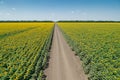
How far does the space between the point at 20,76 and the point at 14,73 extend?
41.0 inches

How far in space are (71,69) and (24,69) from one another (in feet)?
13.9

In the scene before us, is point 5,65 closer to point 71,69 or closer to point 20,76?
point 20,76

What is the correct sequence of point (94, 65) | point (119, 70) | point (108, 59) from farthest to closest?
point (108, 59)
point (94, 65)
point (119, 70)

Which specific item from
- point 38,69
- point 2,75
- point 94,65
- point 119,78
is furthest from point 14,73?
point 119,78

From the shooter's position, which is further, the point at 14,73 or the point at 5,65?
the point at 5,65

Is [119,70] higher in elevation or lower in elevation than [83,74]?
higher

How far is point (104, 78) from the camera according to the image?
1116cm

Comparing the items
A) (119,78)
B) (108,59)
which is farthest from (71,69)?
(119,78)

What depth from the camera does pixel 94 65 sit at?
13867mm

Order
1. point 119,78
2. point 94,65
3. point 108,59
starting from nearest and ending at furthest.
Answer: point 119,78, point 94,65, point 108,59

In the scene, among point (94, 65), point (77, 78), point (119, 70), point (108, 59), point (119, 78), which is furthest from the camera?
point (108, 59)

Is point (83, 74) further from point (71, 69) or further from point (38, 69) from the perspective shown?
point (38, 69)

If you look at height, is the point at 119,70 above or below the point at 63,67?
above

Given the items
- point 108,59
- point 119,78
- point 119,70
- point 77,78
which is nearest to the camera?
point 119,78
